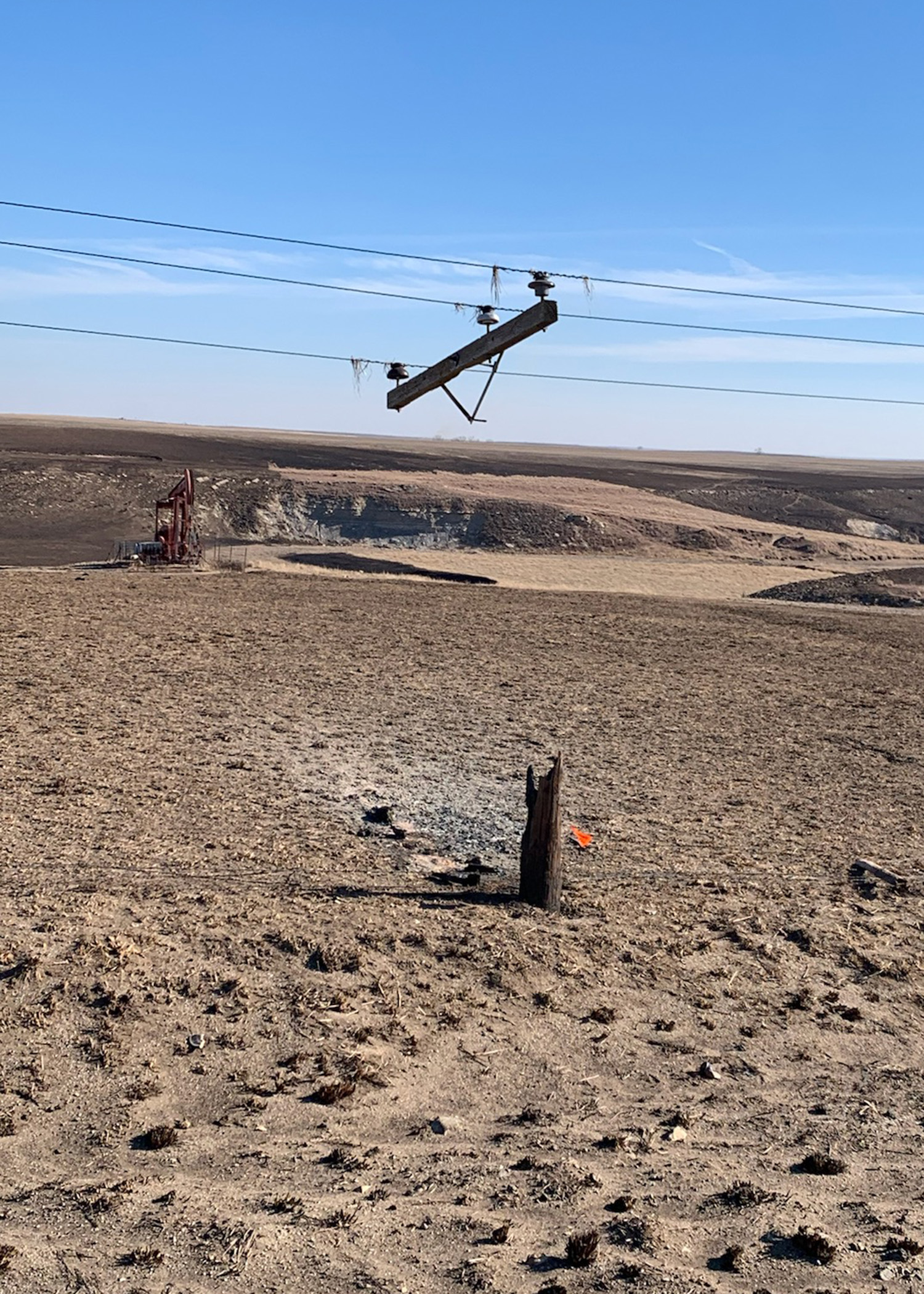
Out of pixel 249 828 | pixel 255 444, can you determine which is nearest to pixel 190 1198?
pixel 249 828

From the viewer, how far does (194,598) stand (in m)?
30.9

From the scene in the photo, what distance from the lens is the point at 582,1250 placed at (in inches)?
254

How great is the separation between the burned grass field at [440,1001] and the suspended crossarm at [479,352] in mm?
4609

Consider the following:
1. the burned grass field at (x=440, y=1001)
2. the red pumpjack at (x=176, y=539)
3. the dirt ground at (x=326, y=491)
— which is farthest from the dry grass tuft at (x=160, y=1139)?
the dirt ground at (x=326, y=491)

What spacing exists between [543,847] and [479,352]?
7.85 meters

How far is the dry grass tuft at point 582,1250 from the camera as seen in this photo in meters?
6.40

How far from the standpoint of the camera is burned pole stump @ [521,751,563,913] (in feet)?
35.9

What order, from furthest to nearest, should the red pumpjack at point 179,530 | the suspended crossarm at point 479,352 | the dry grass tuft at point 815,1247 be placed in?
the red pumpjack at point 179,530 < the suspended crossarm at point 479,352 < the dry grass tuft at point 815,1247

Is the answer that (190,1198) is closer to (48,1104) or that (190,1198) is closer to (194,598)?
(48,1104)

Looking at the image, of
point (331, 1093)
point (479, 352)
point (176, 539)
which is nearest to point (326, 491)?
point (176, 539)

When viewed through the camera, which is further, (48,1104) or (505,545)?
(505,545)

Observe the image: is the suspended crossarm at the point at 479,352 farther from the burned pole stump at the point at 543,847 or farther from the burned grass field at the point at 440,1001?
the burned pole stump at the point at 543,847

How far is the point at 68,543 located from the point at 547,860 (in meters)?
39.0

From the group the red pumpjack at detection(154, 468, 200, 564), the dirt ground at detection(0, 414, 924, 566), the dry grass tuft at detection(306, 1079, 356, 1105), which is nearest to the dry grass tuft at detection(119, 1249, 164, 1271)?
the dry grass tuft at detection(306, 1079, 356, 1105)
